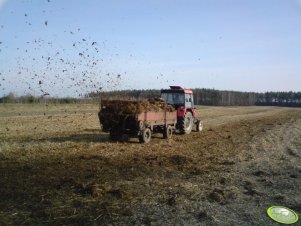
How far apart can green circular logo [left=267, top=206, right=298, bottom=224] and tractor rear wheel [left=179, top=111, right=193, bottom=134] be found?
12.5 metres

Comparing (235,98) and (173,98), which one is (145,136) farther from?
(235,98)

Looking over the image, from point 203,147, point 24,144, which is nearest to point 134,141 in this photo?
point 203,147

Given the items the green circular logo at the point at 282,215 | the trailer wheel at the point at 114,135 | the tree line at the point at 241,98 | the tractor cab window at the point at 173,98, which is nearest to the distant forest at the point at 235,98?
the tree line at the point at 241,98

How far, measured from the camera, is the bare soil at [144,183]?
725cm

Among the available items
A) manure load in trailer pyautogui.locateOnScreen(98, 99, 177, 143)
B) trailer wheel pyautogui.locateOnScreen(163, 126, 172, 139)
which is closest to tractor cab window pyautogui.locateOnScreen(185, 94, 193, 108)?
trailer wheel pyautogui.locateOnScreen(163, 126, 172, 139)

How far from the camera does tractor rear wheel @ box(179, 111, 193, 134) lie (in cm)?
2027

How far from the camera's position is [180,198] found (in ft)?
27.5

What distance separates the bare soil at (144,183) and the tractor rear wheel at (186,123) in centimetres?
375

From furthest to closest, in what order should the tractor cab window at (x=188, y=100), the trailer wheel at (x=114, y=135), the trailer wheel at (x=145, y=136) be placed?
the tractor cab window at (x=188, y=100)
the trailer wheel at (x=114, y=135)
the trailer wheel at (x=145, y=136)

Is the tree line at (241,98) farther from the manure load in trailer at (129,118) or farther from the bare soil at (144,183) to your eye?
the bare soil at (144,183)

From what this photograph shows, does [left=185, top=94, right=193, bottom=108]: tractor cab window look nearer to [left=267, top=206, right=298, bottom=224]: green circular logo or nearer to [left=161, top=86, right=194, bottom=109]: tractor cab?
[left=161, top=86, right=194, bottom=109]: tractor cab

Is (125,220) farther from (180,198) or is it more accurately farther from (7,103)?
(7,103)

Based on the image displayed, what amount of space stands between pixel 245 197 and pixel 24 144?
10.1 metres

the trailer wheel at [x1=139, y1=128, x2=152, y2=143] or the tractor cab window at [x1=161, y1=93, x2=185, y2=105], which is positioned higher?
the tractor cab window at [x1=161, y1=93, x2=185, y2=105]
